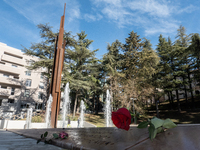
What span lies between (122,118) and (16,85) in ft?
109

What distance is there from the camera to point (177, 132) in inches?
40.9

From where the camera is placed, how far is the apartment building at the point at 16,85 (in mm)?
26953

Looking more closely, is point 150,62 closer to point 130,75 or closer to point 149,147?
point 130,75

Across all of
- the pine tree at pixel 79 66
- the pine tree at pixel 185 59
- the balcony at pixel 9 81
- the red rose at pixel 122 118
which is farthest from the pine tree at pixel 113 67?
the red rose at pixel 122 118

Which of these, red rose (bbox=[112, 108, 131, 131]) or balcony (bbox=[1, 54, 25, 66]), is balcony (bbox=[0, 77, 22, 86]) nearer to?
balcony (bbox=[1, 54, 25, 66])

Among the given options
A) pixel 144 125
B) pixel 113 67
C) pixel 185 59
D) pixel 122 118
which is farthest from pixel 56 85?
pixel 185 59

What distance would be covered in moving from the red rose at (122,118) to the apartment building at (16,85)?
27.1m

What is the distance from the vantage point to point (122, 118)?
1116mm

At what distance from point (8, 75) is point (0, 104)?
6.25 metres

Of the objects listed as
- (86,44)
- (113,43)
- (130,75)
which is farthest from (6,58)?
(130,75)

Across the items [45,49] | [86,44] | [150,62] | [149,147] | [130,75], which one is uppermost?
[86,44]

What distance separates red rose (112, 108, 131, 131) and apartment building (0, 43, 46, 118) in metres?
27.1

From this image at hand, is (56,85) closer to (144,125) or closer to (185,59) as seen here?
(144,125)

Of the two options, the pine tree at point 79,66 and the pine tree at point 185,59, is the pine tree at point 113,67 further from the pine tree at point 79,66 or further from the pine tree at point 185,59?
the pine tree at point 185,59
